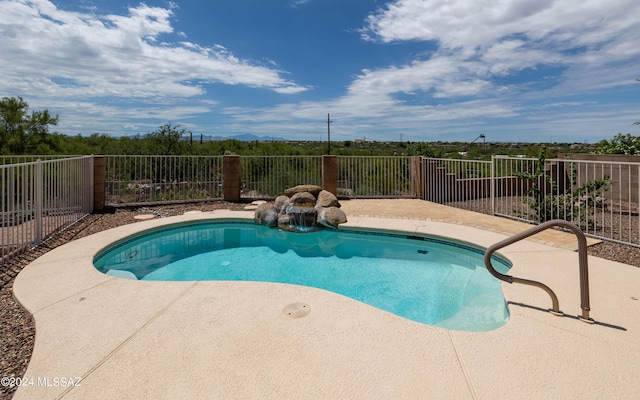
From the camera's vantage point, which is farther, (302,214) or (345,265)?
(302,214)

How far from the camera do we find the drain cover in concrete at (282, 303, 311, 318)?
317 centimetres

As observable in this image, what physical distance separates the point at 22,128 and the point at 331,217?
56.4ft

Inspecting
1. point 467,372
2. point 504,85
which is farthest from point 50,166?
point 504,85

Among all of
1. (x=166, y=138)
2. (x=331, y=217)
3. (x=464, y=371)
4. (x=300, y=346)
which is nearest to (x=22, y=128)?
(x=166, y=138)

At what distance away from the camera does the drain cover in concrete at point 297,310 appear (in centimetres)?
317

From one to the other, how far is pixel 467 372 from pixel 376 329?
0.82 metres

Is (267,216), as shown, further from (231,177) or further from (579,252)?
(579,252)

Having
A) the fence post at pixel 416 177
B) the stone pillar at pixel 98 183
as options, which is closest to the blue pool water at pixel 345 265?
the stone pillar at pixel 98 183

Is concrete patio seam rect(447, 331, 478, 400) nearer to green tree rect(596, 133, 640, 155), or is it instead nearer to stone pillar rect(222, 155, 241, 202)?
stone pillar rect(222, 155, 241, 202)

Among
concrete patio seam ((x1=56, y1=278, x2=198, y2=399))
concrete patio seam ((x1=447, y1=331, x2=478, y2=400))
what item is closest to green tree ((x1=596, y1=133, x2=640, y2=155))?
concrete patio seam ((x1=447, y1=331, x2=478, y2=400))

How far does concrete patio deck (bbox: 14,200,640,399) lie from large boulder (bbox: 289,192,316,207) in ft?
14.7

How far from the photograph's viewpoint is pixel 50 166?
21.2 feet

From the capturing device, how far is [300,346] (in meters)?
2.62

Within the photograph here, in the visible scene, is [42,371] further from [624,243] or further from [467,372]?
[624,243]
